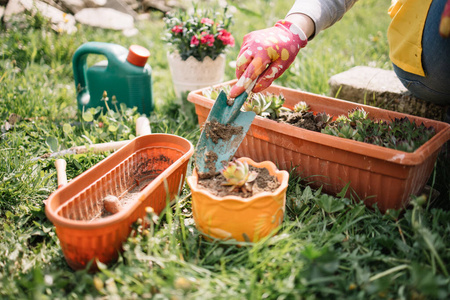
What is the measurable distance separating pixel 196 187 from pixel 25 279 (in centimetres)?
58

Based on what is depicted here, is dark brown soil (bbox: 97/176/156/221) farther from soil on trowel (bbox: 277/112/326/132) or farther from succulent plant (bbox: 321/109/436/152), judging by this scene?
succulent plant (bbox: 321/109/436/152)

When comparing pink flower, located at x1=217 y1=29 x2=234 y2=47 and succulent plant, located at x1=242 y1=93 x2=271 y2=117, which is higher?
pink flower, located at x1=217 y1=29 x2=234 y2=47

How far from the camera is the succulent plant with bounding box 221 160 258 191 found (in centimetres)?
121

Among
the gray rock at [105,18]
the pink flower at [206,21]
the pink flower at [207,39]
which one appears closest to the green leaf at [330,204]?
the pink flower at [207,39]

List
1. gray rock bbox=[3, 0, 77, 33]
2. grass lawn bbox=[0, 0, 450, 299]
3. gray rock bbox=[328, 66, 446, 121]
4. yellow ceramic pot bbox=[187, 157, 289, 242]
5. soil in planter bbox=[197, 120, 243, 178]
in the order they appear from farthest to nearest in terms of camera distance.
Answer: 1. gray rock bbox=[3, 0, 77, 33]
2. gray rock bbox=[328, 66, 446, 121]
3. soil in planter bbox=[197, 120, 243, 178]
4. yellow ceramic pot bbox=[187, 157, 289, 242]
5. grass lawn bbox=[0, 0, 450, 299]

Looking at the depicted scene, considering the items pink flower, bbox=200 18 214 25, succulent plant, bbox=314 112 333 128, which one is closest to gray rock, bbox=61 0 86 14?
pink flower, bbox=200 18 214 25

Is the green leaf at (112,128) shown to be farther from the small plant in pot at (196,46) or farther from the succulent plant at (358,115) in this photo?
the succulent plant at (358,115)

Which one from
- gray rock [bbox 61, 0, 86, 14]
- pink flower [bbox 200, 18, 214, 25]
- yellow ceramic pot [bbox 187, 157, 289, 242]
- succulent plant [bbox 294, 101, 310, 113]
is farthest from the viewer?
gray rock [bbox 61, 0, 86, 14]

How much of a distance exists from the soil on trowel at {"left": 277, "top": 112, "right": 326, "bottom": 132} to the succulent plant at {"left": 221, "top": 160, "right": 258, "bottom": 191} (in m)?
0.48

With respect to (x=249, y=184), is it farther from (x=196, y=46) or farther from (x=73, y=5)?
(x=73, y=5)

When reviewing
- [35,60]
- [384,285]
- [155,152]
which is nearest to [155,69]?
[35,60]

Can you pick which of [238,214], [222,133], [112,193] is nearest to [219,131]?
[222,133]

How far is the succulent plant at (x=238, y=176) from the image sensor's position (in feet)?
3.97

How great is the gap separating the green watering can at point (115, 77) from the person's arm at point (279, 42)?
0.85m
